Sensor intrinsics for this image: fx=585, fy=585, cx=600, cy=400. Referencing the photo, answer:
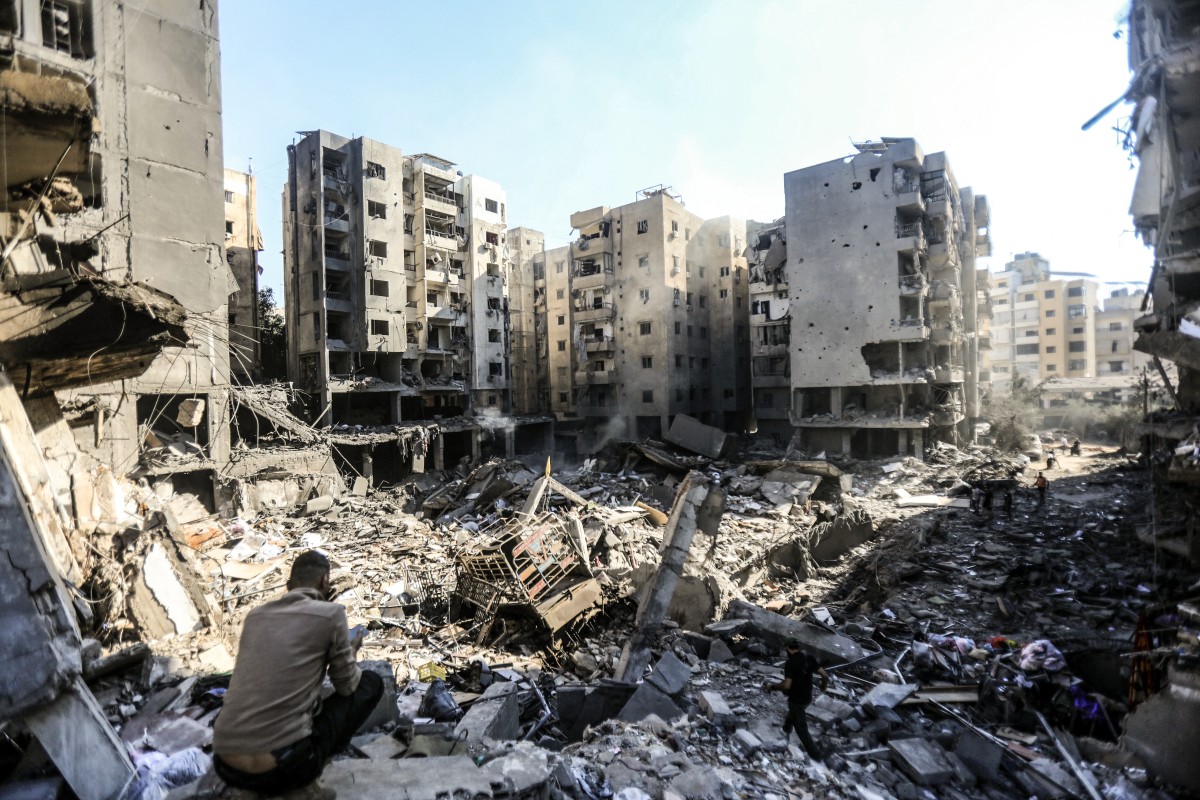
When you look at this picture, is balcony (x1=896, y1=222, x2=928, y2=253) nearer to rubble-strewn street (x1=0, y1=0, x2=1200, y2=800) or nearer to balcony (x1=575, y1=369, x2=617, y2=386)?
rubble-strewn street (x1=0, y1=0, x2=1200, y2=800)

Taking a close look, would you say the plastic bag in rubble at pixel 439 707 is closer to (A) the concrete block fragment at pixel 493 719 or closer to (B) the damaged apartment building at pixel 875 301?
(A) the concrete block fragment at pixel 493 719

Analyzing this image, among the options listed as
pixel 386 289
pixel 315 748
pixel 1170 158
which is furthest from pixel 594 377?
pixel 315 748

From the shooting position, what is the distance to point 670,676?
7773mm

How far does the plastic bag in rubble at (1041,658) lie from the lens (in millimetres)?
8094

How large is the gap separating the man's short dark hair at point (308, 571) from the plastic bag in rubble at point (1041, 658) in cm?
937

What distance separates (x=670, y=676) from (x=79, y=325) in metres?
7.85

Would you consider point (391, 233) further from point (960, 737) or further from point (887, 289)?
point (960, 737)

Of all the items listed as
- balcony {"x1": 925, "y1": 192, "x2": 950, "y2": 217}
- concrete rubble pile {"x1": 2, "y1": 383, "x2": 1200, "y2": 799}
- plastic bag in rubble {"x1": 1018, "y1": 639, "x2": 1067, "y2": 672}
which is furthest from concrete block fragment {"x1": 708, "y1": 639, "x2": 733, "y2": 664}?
balcony {"x1": 925, "y1": 192, "x2": 950, "y2": 217}

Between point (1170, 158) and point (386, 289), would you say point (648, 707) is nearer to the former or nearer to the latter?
point (1170, 158)

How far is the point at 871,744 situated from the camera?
6625 millimetres

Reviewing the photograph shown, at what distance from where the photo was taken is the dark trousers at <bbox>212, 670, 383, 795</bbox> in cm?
296

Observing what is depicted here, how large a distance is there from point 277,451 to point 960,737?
2498 cm

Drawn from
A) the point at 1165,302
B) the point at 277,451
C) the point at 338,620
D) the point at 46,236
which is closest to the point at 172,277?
the point at 277,451

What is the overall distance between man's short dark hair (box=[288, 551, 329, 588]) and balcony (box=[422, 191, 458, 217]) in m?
37.2
